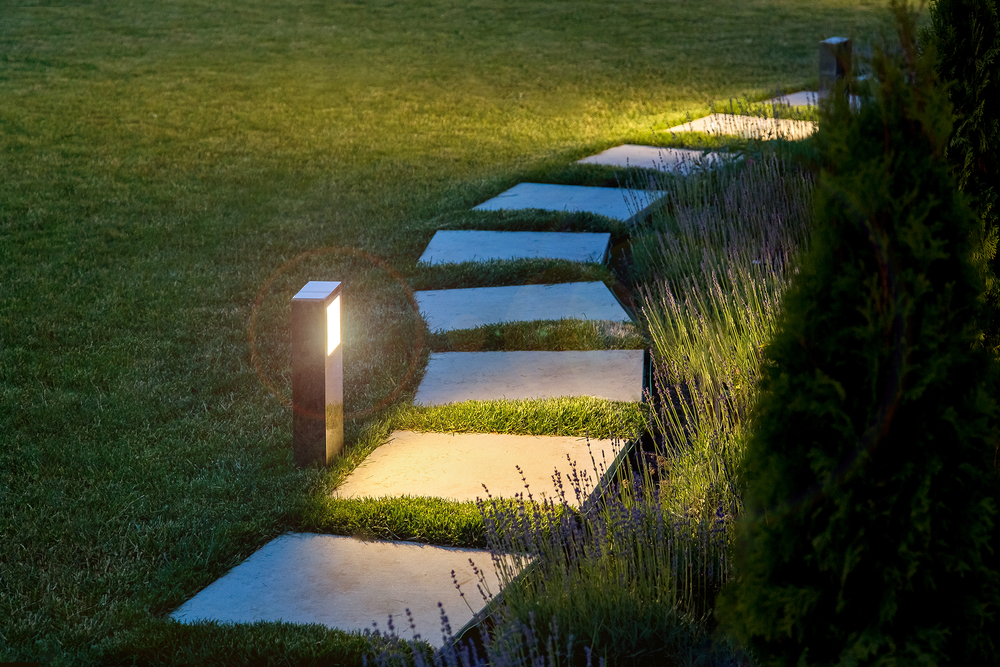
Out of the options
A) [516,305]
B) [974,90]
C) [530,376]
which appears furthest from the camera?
[516,305]

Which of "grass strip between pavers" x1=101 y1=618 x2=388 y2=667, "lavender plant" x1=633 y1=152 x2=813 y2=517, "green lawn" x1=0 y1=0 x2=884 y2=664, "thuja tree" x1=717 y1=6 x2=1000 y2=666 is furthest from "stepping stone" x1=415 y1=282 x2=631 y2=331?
"thuja tree" x1=717 y1=6 x2=1000 y2=666

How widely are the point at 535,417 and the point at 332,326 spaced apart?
0.95m

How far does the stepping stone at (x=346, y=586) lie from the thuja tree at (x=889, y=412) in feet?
4.27

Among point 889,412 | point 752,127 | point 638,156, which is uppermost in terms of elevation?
point 752,127

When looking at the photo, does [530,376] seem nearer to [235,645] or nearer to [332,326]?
[332,326]

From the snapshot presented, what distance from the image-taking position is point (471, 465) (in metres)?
3.73

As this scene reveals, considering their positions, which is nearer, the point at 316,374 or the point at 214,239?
the point at 316,374

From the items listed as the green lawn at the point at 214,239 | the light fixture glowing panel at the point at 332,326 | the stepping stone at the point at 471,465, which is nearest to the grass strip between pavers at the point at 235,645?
the green lawn at the point at 214,239

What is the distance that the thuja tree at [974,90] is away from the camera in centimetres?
249

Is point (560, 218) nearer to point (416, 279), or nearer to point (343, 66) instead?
point (416, 279)

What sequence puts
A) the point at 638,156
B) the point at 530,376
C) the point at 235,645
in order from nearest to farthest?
the point at 235,645, the point at 530,376, the point at 638,156

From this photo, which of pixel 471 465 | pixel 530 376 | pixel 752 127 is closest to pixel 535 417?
pixel 471 465

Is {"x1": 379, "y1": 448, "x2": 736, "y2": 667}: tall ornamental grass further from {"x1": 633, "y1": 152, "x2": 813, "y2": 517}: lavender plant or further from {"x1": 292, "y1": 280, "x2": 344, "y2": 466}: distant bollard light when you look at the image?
{"x1": 292, "y1": 280, "x2": 344, "y2": 466}: distant bollard light

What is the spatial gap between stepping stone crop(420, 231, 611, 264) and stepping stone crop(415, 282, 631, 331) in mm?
539
